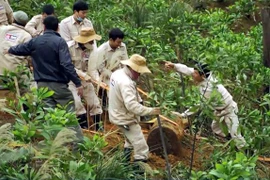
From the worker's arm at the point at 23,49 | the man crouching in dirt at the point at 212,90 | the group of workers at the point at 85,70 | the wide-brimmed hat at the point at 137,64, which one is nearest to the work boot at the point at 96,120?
the group of workers at the point at 85,70

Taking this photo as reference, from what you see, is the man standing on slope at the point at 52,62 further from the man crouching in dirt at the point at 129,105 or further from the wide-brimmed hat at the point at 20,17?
the wide-brimmed hat at the point at 20,17

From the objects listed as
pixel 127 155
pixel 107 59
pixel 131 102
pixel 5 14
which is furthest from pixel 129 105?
pixel 5 14

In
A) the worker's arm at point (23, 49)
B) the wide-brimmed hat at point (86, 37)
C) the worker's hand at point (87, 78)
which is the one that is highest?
the worker's arm at point (23, 49)

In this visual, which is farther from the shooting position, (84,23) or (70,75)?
(84,23)

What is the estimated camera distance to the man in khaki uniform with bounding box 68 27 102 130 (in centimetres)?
1030

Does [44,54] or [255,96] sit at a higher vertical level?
[44,54]

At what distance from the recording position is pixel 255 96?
1139cm

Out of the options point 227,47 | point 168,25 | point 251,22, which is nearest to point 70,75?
point 227,47

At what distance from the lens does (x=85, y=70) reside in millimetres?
10633

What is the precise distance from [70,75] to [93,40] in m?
1.35

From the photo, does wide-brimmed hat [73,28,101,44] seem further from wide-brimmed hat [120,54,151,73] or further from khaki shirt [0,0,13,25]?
wide-brimmed hat [120,54,151,73]

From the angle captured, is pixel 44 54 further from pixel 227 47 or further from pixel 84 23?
pixel 227 47

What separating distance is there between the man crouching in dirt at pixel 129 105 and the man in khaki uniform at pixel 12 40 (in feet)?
5.34

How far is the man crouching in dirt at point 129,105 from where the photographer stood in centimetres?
882
